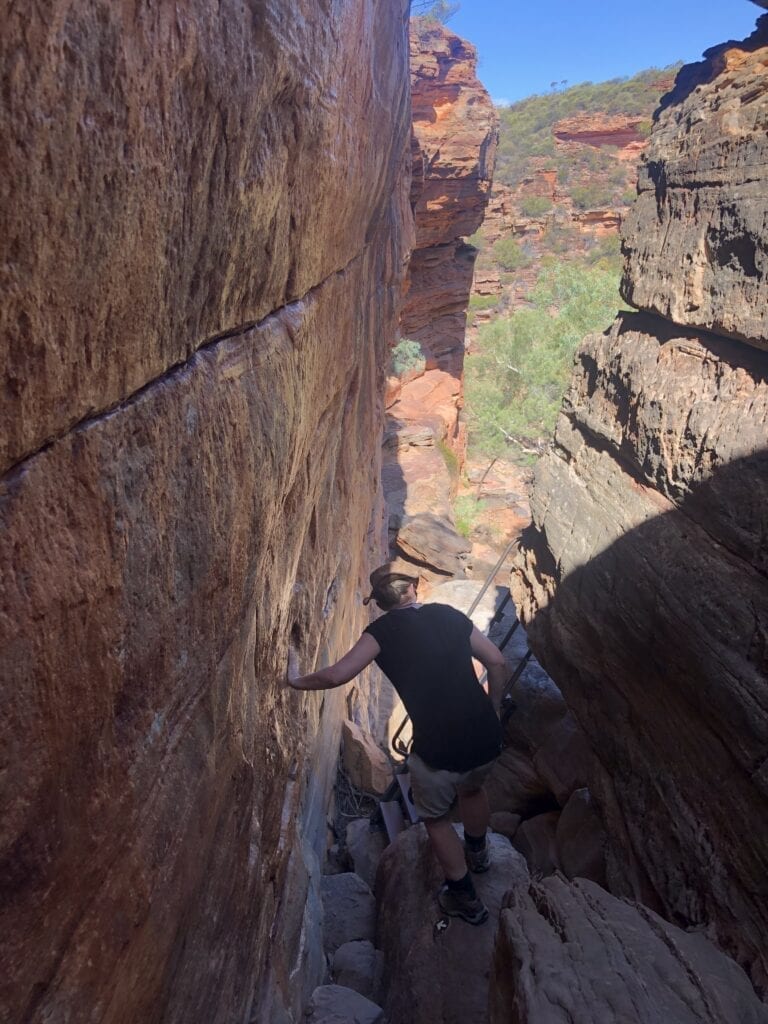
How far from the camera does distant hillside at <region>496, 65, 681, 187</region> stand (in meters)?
33.5

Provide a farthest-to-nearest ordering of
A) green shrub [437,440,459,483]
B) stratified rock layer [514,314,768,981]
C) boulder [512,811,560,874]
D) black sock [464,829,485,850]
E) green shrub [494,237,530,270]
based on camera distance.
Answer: green shrub [494,237,530,270], green shrub [437,440,459,483], boulder [512,811,560,874], black sock [464,829,485,850], stratified rock layer [514,314,768,981]

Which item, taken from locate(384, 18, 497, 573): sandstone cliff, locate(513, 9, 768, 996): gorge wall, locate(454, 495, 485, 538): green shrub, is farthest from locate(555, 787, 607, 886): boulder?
locate(454, 495, 485, 538): green shrub

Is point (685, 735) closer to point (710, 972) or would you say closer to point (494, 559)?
point (710, 972)

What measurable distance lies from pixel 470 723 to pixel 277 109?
258 centimetres

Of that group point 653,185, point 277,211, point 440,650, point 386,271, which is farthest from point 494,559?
point 277,211

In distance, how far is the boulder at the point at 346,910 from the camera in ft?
13.7

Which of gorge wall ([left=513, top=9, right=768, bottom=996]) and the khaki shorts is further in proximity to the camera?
the khaki shorts

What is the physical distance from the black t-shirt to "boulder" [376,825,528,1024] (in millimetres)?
619

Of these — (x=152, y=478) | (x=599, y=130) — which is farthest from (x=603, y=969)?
(x=599, y=130)

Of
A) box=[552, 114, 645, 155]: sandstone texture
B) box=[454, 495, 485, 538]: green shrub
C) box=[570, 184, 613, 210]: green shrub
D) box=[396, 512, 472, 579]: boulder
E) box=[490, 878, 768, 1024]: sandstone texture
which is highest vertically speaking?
box=[552, 114, 645, 155]: sandstone texture

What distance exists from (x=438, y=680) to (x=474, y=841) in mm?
1258

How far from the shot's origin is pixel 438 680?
3.01 metres

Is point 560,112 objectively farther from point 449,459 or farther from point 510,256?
point 449,459

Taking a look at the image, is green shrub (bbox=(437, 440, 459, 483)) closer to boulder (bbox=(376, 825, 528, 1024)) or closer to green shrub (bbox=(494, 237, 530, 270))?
boulder (bbox=(376, 825, 528, 1024))
